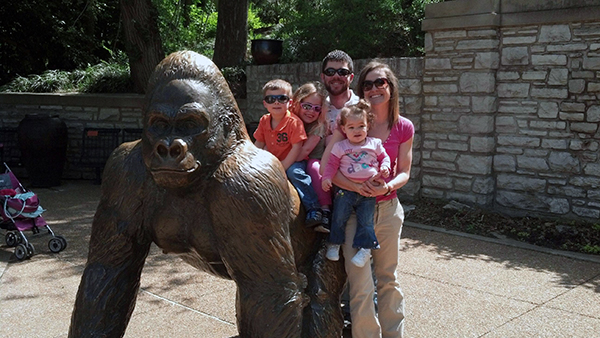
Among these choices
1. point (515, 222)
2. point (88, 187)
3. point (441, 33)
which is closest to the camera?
point (515, 222)

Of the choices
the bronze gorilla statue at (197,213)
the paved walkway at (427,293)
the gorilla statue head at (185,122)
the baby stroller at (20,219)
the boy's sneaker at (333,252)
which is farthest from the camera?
the baby stroller at (20,219)

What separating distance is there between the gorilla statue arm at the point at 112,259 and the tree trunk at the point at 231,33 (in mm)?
9928

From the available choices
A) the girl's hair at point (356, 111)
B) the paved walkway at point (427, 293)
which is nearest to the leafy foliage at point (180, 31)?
the paved walkway at point (427, 293)

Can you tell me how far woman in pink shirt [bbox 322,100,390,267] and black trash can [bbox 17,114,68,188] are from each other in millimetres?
8811

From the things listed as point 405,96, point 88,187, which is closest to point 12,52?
point 88,187

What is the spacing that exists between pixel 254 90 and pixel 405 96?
322 centimetres

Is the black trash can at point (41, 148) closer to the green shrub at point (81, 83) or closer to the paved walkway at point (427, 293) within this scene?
the green shrub at point (81, 83)

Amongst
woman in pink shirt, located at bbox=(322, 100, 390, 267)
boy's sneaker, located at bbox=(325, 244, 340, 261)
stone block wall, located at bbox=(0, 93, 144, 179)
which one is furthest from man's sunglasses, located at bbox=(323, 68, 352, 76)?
stone block wall, located at bbox=(0, 93, 144, 179)

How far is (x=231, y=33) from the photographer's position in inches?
492

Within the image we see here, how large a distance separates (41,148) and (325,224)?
8952mm

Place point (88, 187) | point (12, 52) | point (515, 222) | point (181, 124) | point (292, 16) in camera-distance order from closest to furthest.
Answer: point (181, 124), point (515, 222), point (88, 187), point (292, 16), point (12, 52)

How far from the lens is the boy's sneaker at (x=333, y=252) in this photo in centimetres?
312

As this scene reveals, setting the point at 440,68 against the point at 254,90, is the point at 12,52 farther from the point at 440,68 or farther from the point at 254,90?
the point at 440,68

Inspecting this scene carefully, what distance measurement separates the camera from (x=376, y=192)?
126 inches
